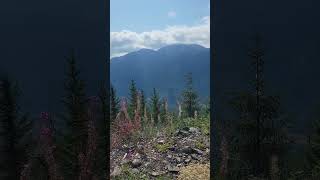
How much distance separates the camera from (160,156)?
15.4 metres

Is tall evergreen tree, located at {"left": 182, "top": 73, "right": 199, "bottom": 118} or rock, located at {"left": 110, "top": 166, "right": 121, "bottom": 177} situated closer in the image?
rock, located at {"left": 110, "top": 166, "right": 121, "bottom": 177}

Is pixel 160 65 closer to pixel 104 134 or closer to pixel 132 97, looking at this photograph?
pixel 132 97

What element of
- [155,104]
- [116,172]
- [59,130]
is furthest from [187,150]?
[59,130]

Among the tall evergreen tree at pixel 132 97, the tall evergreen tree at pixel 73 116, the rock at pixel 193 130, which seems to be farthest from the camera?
the tall evergreen tree at pixel 132 97

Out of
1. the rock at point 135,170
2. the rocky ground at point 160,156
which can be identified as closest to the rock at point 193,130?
the rocky ground at point 160,156

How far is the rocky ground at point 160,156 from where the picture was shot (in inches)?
571

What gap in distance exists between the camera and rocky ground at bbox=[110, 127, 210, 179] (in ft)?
47.6

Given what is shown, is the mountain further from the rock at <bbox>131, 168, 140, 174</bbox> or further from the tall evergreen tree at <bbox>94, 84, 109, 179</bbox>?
the tall evergreen tree at <bbox>94, 84, 109, 179</bbox>

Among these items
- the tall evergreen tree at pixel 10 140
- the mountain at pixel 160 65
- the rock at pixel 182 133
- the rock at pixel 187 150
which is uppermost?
Answer: the mountain at pixel 160 65
